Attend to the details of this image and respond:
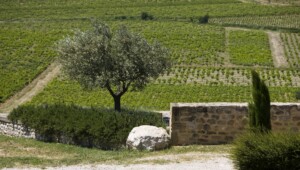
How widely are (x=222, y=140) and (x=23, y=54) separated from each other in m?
47.3

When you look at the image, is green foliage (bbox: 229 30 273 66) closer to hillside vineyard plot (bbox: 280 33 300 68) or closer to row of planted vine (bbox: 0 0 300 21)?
hillside vineyard plot (bbox: 280 33 300 68)

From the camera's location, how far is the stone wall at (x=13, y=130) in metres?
28.3

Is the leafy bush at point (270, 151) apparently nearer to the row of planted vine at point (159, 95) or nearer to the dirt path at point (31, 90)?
the row of planted vine at point (159, 95)

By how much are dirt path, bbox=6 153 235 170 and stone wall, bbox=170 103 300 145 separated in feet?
7.76

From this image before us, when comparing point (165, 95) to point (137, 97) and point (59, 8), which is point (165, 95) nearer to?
point (137, 97)

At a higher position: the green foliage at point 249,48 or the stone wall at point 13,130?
the green foliage at point 249,48

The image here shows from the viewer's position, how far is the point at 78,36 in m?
36.4

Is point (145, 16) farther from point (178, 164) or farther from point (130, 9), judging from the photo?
point (178, 164)

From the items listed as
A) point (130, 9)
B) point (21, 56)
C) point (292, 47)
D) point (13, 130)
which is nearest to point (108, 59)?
point (13, 130)

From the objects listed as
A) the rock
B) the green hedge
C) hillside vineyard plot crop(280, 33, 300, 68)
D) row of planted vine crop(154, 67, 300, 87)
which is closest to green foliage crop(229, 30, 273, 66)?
hillside vineyard plot crop(280, 33, 300, 68)

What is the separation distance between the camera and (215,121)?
72.0 ft

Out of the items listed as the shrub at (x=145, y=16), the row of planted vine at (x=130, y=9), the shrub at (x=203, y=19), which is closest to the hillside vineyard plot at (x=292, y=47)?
the shrub at (x=203, y=19)

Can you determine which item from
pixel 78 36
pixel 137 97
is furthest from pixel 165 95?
pixel 78 36

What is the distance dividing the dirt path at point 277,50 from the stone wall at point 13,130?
4059cm
